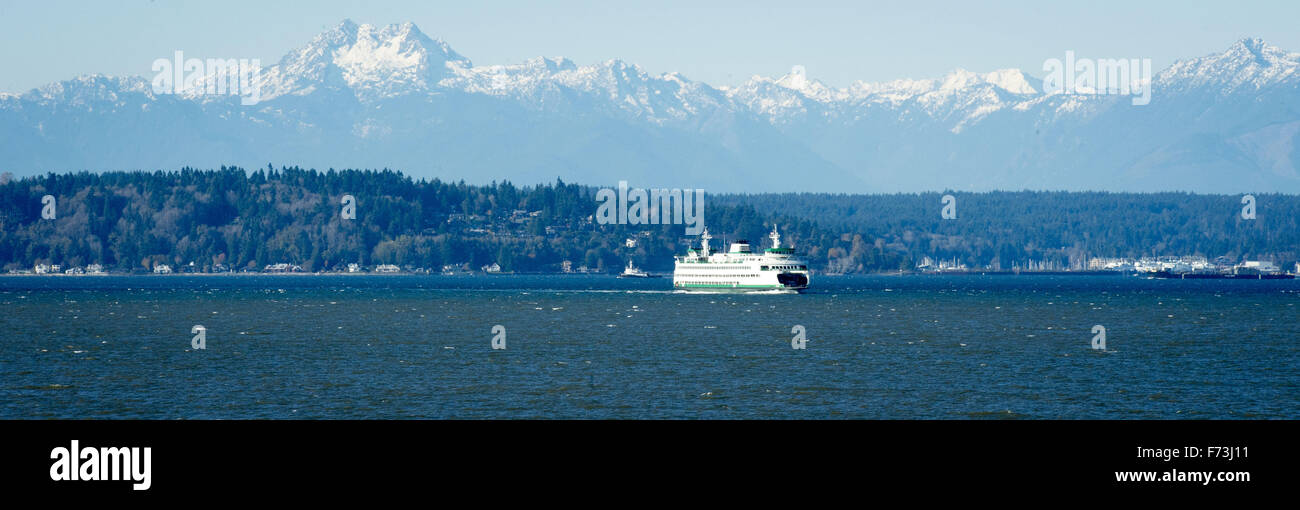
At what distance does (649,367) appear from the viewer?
81.2 meters

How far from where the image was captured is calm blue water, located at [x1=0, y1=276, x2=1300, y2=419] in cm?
6081

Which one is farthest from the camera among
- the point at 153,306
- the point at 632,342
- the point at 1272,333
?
the point at 153,306

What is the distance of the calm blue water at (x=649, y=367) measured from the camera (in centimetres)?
6081

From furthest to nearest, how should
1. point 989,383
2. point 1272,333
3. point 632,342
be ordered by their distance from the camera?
1. point 1272,333
2. point 632,342
3. point 989,383

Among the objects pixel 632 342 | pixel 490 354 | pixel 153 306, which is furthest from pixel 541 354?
pixel 153 306

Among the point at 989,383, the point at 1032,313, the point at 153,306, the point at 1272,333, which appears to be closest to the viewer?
the point at 989,383

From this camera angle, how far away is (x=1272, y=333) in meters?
119
